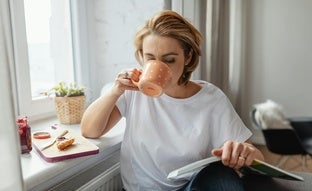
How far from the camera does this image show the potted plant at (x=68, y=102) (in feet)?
3.06

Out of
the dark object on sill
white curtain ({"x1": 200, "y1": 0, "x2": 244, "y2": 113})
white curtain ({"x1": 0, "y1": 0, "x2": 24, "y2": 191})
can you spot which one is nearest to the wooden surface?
white curtain ({"x1": 0, "y1": 0, "x2": 24, "y2": 191})

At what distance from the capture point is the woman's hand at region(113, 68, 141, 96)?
0.70m

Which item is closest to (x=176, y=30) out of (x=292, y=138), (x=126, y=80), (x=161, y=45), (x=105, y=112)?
(x=161, y=45)

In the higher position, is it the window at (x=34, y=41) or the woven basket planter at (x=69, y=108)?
the window at (x=34, y=41)

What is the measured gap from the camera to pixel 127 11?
40.4 inches

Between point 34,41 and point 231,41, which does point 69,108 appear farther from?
point 231,41

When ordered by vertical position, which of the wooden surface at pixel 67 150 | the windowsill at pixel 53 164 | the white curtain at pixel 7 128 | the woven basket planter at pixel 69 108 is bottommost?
the windowsill at pixel 53 164

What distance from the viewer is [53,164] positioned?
26.1 inches

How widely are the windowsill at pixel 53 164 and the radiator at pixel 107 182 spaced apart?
45 millimetres

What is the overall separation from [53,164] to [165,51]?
35cm

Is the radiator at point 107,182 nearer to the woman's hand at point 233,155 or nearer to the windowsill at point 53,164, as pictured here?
the windowsill at point 53,164

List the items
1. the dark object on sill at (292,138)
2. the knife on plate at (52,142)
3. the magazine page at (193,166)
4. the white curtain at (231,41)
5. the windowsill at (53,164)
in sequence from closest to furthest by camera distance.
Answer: the dark object on sill at (292,138) → the white curtain at (231,41) → the magazine page at (193,166) → the windowsill at (53,164) → the knife on plate at (52,142)

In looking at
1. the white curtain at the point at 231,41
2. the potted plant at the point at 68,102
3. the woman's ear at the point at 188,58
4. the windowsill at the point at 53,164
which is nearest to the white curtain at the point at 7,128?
the windowsill at the point at 53,164

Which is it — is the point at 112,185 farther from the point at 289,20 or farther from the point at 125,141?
the point at 289,20
